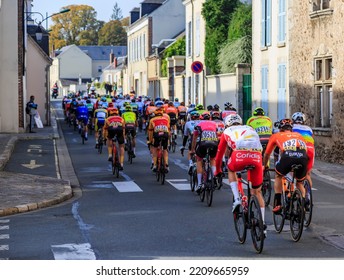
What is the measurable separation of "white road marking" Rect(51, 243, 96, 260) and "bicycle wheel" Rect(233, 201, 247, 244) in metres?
1.89

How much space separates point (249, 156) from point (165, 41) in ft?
190

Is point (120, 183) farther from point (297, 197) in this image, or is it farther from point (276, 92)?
point (276, 92)

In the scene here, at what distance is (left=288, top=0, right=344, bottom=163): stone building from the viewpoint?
942 inches

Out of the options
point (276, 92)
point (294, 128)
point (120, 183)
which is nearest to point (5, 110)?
point (276, 92)

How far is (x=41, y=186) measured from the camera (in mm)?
18219

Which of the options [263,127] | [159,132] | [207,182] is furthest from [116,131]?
[207,182]

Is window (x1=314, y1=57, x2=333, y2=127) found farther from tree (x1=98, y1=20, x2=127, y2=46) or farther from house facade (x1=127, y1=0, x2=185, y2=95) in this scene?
tree (x1=98, y1=20, x2=127, y2=46)

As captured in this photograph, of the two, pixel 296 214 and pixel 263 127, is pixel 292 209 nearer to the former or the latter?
pixel 296 214

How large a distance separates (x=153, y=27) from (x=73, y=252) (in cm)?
6081

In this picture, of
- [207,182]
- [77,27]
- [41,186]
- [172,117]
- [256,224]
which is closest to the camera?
[256,224]

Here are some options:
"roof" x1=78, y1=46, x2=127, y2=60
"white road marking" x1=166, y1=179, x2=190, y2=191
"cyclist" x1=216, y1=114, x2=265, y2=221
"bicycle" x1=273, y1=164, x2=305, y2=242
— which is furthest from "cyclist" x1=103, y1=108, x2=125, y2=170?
"roof" x1=78, y1=46, x2=127, y2=60

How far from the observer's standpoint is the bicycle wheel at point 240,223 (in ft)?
35.4

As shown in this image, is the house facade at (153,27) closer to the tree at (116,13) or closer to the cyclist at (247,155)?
the cyclist at (247,155)

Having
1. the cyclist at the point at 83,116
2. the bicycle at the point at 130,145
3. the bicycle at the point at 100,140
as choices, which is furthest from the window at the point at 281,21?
the cyclist at the point at 83,116
